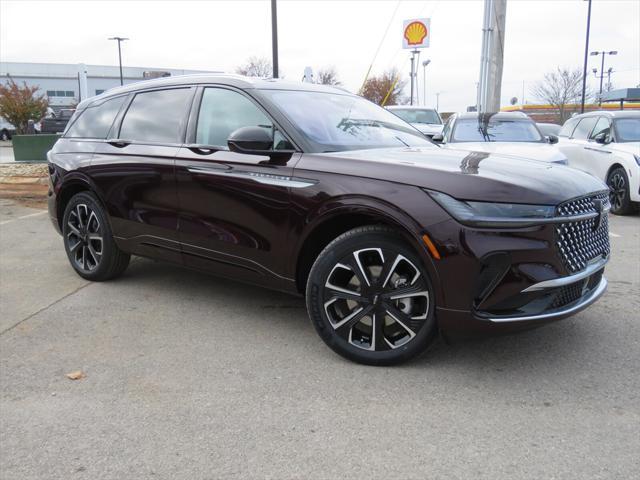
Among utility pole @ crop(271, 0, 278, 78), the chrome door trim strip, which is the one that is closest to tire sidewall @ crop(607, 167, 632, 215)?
the chrome door trim strip

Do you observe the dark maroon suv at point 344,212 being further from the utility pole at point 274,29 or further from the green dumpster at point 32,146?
the green dumpster at point 32,146

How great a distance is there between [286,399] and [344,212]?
3.55 ft

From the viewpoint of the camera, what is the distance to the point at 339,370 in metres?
3.41

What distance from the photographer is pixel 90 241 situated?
17.0 ft

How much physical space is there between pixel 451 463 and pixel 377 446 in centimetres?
32

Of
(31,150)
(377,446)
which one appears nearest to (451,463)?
(377,446)

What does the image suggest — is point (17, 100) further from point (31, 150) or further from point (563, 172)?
point (563, 172)

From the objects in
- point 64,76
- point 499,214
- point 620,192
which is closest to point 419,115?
point 620,192

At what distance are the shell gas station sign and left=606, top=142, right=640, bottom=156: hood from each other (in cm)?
1143

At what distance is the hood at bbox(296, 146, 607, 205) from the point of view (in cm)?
302

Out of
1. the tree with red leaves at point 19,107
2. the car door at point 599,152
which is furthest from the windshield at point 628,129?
the tree with red leaves at point 19,107

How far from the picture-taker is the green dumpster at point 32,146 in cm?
1516

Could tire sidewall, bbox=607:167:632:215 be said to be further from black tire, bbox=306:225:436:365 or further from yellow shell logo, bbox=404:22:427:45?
yellow shell logo, bbox=404:22:427:45

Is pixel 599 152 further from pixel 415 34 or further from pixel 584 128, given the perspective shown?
pixel 415 34
